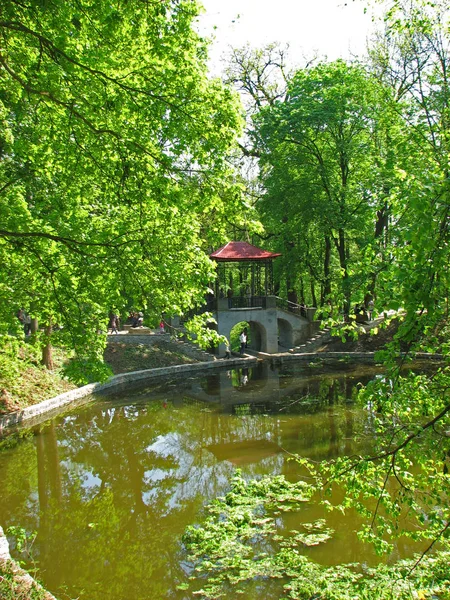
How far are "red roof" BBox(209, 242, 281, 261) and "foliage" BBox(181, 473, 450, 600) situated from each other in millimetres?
17900

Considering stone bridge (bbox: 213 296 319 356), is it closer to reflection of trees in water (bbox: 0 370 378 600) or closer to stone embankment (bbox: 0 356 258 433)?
stone embankment (bbox: 0 356 258 433)

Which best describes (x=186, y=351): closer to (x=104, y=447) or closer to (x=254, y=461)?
(x=104, y=447)

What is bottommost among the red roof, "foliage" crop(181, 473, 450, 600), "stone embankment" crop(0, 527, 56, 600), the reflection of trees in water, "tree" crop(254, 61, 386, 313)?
the reflection of trees in water

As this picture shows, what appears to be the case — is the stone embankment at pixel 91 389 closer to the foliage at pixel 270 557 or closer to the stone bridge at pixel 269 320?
the stone bridge at pixel 269 320

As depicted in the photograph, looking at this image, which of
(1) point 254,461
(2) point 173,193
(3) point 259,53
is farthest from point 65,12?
(3) point 259,53

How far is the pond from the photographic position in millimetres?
6699

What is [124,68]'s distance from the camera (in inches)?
311

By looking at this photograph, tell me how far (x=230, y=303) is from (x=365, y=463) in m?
23.2

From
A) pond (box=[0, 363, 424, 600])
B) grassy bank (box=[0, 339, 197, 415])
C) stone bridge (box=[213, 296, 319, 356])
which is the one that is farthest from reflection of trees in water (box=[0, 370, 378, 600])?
stone bridge (box=[213, 296, 319, 356])

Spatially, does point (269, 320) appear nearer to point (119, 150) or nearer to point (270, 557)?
point (270, 557)

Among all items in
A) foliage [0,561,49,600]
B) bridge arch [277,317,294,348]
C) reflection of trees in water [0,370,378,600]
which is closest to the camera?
foliage [0,561,49,600]

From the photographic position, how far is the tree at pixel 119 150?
6.74m

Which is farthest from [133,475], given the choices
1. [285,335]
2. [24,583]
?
[285,335]

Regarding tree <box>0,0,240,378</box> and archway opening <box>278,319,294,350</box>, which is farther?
archway opening <box>278,319,294,350</box>
